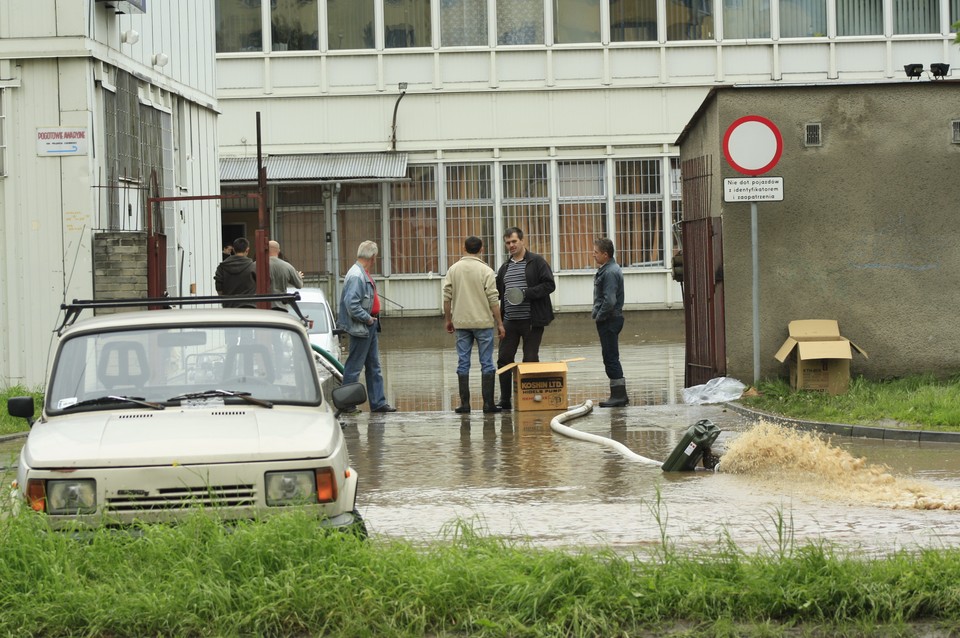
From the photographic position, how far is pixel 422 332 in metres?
34.5

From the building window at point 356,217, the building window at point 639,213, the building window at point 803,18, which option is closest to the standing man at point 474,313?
the building window at point 356,217

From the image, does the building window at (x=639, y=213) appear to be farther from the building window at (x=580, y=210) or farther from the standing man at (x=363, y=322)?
the standing man at (x=363, y=322)

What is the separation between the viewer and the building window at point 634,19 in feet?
116

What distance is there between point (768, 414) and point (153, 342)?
27.7ft

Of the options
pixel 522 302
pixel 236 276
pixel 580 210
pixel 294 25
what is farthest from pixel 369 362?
pixel 294 25

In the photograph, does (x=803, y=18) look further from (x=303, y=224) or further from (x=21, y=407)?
(x=21, y=407)

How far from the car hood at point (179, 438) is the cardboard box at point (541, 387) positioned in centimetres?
896

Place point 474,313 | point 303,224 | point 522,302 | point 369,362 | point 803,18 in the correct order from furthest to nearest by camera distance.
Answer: point 803,18 < point 303,224 < point 369,362 < point 522,302 < point 474,313

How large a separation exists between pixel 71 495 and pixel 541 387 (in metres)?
10.1

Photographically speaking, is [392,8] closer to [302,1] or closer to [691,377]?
[302,1]

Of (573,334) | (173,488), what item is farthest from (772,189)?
(573,334)

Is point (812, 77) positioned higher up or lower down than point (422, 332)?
higher up

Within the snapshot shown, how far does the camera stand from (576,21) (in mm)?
35375

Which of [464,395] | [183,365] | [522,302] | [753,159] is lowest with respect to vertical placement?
[464,395]
